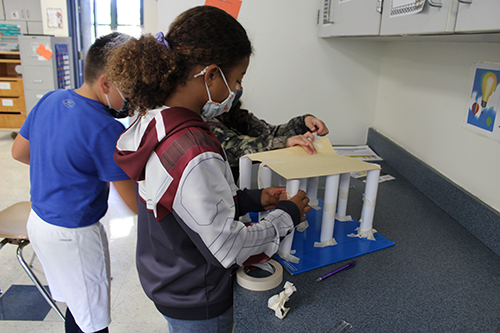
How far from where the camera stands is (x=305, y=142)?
1.07 meters

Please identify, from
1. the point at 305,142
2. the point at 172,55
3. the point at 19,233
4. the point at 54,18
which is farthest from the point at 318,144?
the point at 54,18

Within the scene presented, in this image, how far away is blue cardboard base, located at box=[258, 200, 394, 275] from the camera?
0.83 metres

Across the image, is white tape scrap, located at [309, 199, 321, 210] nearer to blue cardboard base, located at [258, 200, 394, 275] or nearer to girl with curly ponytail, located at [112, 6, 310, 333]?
blue cardboard base, located at [258, 200, 394, 275]

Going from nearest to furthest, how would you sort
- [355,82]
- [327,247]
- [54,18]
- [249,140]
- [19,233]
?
[327,247], [249,140], [19,233], [355,82], [54,18]

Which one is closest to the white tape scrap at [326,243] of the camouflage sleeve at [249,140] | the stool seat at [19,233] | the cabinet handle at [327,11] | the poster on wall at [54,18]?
the camouflage sleeve at [249,140]

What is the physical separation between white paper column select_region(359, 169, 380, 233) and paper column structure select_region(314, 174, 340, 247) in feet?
0.35

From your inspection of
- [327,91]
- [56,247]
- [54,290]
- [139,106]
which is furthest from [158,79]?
[327,91]

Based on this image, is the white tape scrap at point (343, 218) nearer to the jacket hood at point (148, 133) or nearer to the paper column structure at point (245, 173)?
the paper column structure at point (245, 173)

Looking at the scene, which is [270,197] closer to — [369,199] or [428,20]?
[369,199]

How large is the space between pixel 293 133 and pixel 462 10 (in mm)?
679

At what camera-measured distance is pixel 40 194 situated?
3.42ft

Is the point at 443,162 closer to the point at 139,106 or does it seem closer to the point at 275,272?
the point at 275,272

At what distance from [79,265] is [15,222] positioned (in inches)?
25.5

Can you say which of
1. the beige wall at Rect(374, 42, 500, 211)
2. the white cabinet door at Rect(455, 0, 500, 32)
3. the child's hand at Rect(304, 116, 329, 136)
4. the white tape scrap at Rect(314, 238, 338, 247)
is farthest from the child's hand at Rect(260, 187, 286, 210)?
the beige wall at Rect(374, 42, 500, 211)
